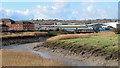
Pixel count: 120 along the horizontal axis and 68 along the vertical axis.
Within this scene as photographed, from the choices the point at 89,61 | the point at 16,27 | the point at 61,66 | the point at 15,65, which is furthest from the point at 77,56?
the point at 16,27

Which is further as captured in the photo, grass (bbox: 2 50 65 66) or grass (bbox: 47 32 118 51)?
grass (bbox: 47 32 118 51)

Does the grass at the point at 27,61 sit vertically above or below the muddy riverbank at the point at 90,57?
above

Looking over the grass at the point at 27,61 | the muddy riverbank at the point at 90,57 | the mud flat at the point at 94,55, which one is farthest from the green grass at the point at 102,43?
the grass at the point at 27,61

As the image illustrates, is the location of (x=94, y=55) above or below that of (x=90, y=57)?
above

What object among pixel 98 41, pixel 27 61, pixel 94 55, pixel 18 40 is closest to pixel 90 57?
pixel 94 55

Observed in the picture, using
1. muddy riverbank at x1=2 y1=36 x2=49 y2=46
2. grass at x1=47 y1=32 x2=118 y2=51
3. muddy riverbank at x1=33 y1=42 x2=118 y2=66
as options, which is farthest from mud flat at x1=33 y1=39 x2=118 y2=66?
muddy riverbank at x1=2 y1=36 x2=49 y2=46

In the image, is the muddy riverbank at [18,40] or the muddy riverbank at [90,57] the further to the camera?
the muddy riverbank at [18,40]

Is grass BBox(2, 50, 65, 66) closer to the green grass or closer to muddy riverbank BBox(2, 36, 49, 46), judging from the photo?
the green grass

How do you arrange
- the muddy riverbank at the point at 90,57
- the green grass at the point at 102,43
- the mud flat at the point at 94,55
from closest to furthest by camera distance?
the muddy riverbank at the point at 90,57 < the mud flat at the point at 94,55 < the green grass at the point at 102,43

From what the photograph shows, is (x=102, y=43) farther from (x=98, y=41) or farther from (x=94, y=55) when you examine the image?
(x=94, y=55)

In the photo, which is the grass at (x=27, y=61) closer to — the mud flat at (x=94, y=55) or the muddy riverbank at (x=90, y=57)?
the muddy riverbank at (x=90, y=57)

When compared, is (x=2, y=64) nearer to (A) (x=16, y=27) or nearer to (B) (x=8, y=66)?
(B) (x=8, y=66)

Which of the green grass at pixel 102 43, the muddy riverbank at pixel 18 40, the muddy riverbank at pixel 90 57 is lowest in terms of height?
the muddy riverbank at pixel 18 40

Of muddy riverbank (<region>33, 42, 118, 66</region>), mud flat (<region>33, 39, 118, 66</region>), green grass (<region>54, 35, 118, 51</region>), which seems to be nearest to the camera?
muddy riverbank (<region>33, 42, 118, 66</region>)
